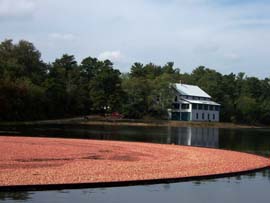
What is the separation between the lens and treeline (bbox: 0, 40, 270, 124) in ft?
323

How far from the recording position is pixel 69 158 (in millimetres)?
28203

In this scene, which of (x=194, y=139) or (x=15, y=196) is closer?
(x=15, y=196)

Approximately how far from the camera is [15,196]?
17.4 metres

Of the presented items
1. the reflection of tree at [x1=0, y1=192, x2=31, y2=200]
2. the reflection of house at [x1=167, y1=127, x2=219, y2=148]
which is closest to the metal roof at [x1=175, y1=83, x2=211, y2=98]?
the reflection of house at [x1=167, y1=127, x2=219, y2=148]

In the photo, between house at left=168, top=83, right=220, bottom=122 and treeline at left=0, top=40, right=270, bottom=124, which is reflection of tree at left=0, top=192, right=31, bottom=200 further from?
house at left=168, top=83, right=220, bottom=122

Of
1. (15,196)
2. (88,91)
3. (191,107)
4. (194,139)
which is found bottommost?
(15,196)

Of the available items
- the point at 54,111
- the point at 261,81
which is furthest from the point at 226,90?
the point at 54,111

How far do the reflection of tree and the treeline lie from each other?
74084mm

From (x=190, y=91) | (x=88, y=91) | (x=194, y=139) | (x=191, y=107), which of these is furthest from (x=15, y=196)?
(x=190, y=91)

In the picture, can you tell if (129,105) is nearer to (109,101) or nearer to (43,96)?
(109,101)

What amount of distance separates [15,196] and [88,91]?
110 metres

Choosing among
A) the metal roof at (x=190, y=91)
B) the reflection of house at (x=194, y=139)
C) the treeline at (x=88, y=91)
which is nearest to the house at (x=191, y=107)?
the metal roof at (x=190, y=91)

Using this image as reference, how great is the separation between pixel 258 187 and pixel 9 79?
3184 inches

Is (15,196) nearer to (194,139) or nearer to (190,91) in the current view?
(194,139)
